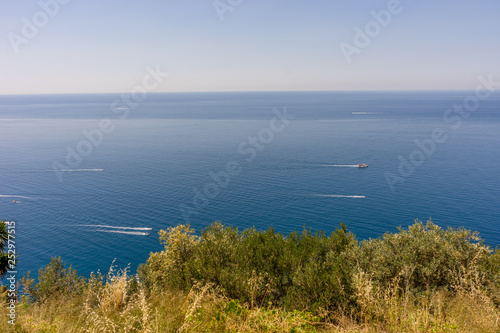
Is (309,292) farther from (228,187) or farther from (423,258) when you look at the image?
(228,187)

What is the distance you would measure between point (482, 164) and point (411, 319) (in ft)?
404

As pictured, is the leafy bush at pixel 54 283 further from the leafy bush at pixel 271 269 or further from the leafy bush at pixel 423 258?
the leafy bush at pixel 423 258

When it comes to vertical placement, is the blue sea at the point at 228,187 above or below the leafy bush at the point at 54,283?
above

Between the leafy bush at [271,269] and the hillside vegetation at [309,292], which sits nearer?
the hillside vegetation at [309,292]

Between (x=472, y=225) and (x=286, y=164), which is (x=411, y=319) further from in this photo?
(x=286, y=164)

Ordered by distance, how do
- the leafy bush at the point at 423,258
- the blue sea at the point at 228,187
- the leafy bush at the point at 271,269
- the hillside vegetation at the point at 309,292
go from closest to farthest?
1. the hillside vegetation at the point at 309,292
2. the leafy bush at the point at 271,269
3. the leafy bush at the point at 423,258
4. the blue sea at the point at 228,187

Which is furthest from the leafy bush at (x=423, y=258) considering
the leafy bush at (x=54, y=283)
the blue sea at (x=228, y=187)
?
the blue sea at (x=228, y=187)

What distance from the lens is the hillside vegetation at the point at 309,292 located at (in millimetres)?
7664

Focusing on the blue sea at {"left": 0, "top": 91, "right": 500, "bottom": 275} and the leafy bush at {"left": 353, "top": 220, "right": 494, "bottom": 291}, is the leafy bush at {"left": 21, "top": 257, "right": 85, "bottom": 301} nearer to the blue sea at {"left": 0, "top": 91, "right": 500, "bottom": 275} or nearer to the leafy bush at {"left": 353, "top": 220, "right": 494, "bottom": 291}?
the blue sea at {"left": 0, "top": 91, "right": 500, "bottom": 275}

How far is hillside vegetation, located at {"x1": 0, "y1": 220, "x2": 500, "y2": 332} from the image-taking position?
302 inches

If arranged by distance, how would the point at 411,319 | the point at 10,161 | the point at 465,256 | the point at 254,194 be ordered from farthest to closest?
1. the point at 10,161
2. the point at 254,194
3. the point at 465,256
4. the point at 411,319

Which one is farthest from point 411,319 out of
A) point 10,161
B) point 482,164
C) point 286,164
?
point 10,161

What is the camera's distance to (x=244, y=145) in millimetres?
137750

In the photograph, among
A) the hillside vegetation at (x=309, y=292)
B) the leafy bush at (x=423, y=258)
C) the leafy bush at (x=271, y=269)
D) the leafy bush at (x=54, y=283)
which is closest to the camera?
the hillside vegetation at (x=309, y=292)
